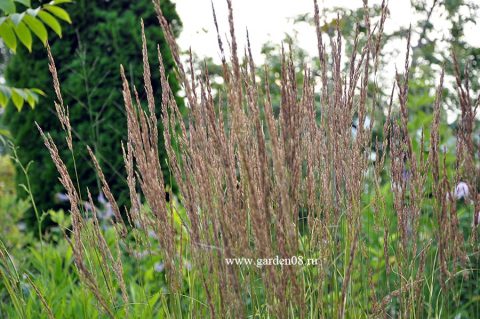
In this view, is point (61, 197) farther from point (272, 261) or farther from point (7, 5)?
point (272, 261)

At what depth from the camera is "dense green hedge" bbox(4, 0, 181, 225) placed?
4.67 metres

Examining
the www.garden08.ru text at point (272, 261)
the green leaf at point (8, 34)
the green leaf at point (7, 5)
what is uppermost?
the green leaf at point (7, 5)

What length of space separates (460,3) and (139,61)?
4.96 m

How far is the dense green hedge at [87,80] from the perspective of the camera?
4672 mm

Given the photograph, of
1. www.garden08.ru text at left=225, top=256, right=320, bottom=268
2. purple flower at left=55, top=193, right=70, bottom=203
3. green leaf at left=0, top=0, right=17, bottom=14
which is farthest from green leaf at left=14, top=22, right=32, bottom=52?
www.garden08.ru text at left=225, top=256, right=320, bottom=268

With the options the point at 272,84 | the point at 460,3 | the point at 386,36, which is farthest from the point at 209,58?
the point at 460,3

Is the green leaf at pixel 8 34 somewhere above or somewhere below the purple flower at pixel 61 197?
above

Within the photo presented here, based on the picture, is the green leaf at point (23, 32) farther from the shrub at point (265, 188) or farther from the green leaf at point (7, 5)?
the shrub at point (265, 188)

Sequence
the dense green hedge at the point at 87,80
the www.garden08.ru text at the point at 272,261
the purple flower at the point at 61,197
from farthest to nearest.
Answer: the dense green hedge at the point at 87,80, the purple flower at the point at 61,197, the www.garden08.ru text at the point at 272,261

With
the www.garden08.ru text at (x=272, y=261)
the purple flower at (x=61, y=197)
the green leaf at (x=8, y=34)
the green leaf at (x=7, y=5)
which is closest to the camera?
the www.garden08.ru text at (x=272, y=261)

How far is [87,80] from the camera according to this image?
4641 millimetres

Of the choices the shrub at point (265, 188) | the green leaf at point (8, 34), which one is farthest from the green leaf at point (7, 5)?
the shrub at point (265, 188)

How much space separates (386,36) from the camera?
7.77m

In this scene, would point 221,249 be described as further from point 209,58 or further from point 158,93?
point 209,58
